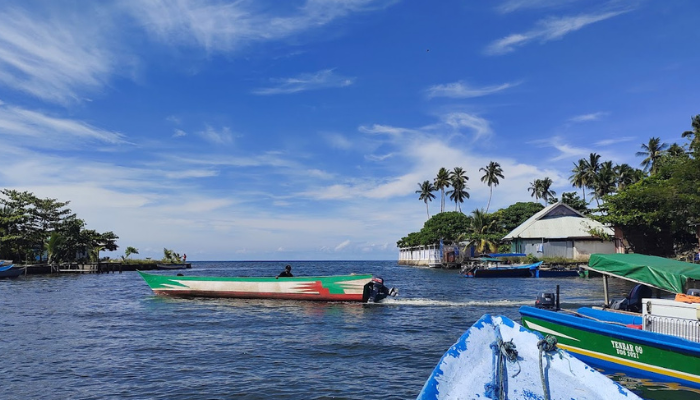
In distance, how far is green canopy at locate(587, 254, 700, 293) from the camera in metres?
12.0

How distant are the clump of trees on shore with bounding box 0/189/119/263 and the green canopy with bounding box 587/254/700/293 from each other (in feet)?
215

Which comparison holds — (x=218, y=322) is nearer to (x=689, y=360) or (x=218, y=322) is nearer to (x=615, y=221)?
(x=689, y=360)

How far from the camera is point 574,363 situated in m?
5.96

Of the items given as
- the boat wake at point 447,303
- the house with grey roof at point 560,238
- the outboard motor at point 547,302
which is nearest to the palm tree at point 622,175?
the house with grey roof at point 560,238

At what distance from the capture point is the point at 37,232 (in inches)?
2547

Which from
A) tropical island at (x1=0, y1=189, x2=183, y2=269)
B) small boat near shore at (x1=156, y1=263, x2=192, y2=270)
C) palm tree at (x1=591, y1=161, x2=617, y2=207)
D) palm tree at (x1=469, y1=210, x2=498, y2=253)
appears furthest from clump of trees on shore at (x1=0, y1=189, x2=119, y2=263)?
palm tree at (x1=591, y1=161, x2=617, y2=207)

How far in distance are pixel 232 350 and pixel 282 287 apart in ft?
39.1

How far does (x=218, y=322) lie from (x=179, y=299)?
9.96 m

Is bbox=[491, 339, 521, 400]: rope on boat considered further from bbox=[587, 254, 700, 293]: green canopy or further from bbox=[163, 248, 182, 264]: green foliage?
bbox=[163, 248, 182, 264]: green foliage

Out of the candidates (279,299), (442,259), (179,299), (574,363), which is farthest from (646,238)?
(574,363)

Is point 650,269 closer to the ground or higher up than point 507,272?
higher up

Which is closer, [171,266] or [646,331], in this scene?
[646,331]

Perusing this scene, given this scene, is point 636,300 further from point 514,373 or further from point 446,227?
point 446,227

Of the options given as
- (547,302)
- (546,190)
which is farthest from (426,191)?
(547,302)
